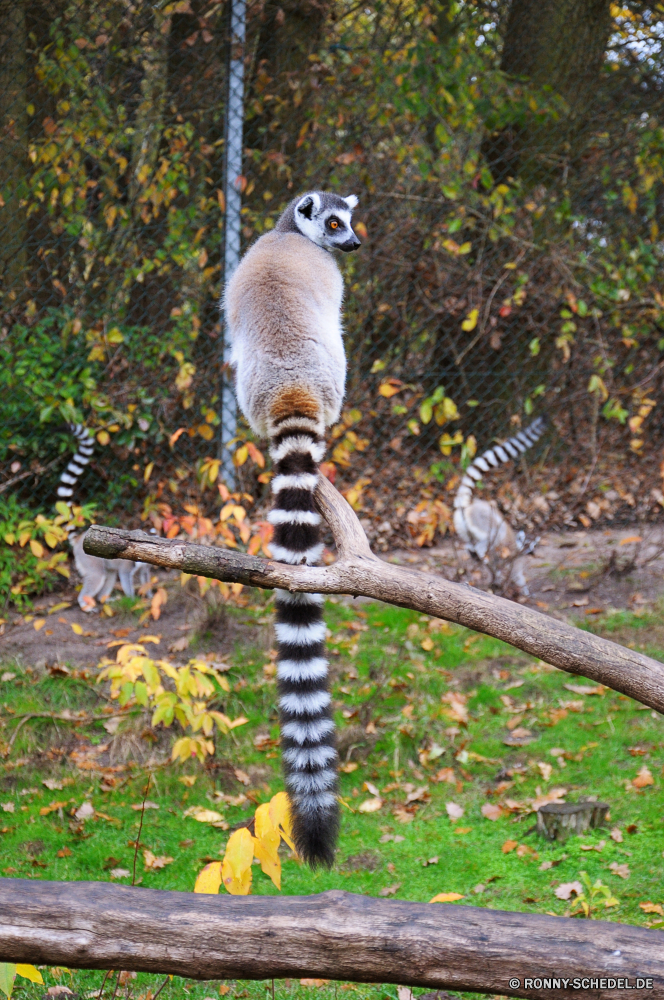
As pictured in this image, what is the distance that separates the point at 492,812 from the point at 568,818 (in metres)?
0.38

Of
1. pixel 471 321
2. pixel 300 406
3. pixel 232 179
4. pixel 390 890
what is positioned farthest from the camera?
pixel 471 321

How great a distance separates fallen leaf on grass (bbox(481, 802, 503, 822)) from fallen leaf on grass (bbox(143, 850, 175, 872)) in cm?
131

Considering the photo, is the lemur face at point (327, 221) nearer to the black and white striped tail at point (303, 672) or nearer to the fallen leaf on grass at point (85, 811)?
the black and white striped tail at point (303, 672)

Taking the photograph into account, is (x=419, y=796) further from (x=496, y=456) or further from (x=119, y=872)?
(x=496, y=456)

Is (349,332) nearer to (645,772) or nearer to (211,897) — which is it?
(645,772)

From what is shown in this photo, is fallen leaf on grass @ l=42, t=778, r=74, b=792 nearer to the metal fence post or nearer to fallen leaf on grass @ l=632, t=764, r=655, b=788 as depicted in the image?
the metal fence post

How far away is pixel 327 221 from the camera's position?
343 cm

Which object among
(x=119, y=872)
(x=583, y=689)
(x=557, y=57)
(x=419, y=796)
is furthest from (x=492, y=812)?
(x=557, y=57)

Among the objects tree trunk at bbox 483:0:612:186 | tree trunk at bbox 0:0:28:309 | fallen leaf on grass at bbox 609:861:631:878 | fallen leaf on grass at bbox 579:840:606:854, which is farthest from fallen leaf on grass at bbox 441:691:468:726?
tree trunk at bbox 483:0:612:186

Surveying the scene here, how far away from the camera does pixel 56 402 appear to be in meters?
5.54

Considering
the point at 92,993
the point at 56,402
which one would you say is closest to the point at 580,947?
the point at 92,993

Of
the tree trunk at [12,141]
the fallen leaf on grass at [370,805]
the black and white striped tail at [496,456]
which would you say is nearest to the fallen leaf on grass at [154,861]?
the fallen leaf on grass at [370,805]

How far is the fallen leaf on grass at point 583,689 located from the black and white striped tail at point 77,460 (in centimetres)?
320

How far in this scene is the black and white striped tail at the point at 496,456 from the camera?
5.89 meters
